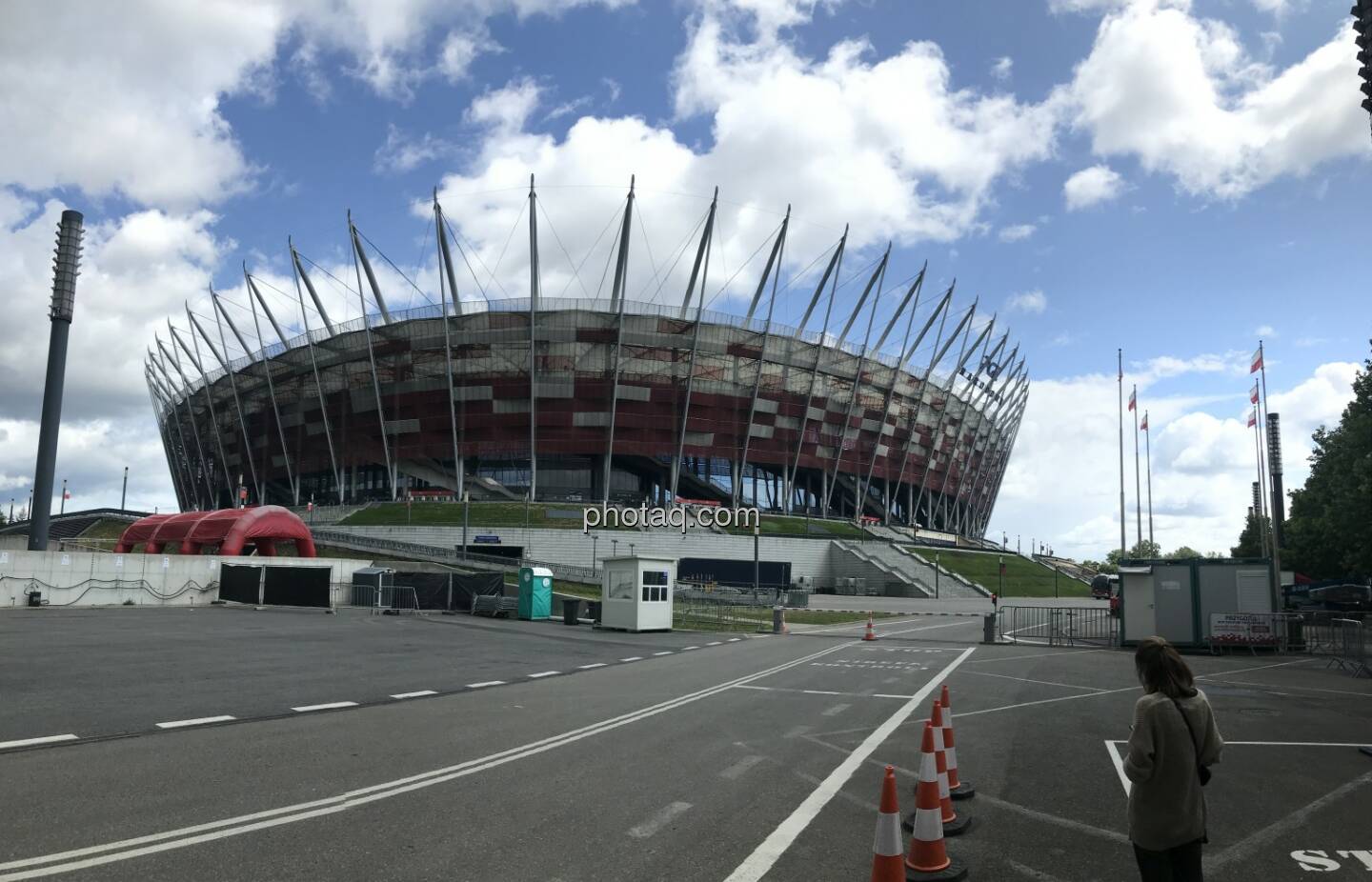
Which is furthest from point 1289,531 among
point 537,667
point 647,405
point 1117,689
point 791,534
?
point 537,667

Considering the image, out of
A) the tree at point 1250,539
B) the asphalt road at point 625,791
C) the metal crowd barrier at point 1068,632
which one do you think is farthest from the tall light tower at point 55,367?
the tree at point 1250,539

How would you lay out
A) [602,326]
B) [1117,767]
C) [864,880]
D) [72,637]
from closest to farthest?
[864,880]
[1117,767]
[72,637]
[602,326]

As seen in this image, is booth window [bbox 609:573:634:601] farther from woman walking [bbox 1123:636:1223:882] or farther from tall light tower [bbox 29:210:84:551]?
tall light tower [bbox 29:210:84:551]

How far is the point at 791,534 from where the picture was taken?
81938 millimetres

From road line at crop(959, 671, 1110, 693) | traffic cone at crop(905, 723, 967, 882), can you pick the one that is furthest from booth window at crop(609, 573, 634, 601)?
traffic cone at crop(905, 723, 967, 882)

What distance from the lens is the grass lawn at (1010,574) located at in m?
77.5

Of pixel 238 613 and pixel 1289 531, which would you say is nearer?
pixel 238 613

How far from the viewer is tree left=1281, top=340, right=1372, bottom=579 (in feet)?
150

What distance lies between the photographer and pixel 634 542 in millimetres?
76875

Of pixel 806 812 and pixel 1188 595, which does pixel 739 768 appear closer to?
pixel 806 812

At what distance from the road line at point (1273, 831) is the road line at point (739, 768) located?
154 inches

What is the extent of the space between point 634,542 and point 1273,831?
7061 cm

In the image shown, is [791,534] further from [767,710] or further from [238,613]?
[767,710]

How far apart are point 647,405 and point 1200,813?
80351mm
